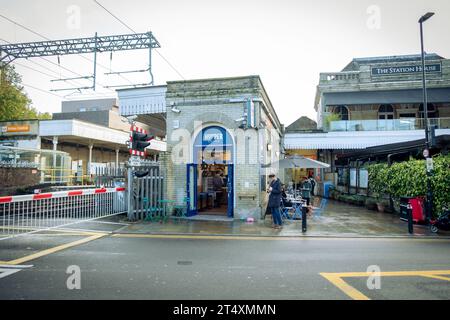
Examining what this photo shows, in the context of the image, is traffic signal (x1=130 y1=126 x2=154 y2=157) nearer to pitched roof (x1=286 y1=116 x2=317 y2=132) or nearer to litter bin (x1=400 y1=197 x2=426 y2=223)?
litter bin (x1=400 y1=197 x2=426 y2=223)

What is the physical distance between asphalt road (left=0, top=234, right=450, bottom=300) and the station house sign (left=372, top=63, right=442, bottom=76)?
65.9 ft

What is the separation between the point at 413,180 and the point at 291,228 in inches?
221

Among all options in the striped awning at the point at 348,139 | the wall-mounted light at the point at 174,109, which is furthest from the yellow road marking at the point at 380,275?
the striped awning at the point at 348,139

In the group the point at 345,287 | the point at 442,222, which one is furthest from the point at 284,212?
the point at 345,287

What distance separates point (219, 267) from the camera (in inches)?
212

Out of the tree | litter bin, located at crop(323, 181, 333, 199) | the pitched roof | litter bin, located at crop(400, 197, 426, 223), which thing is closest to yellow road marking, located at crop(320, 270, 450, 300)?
litter bin, located at crop(400, 197, 426, 223)

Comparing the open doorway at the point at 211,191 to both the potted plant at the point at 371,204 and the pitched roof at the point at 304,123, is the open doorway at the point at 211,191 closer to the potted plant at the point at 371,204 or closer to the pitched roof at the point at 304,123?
the potted plant at the point at 371,204

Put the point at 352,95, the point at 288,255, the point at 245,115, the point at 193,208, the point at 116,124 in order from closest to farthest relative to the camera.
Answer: the point at 288,255
the point at 245,115
the point at 193,208
the point at 352,95
the point at 116,124

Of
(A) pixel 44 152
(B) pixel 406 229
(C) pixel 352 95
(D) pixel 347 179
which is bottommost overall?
(B) pixel 406 229

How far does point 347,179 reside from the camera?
19.3 meters

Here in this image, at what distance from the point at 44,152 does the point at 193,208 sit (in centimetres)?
1469

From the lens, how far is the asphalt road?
13.8 ft

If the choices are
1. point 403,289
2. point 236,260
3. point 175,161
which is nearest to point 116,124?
point 175,161

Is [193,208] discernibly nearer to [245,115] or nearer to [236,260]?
[245,115]
